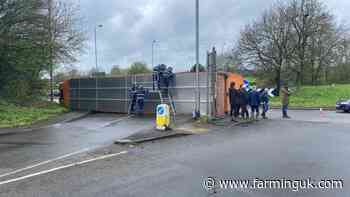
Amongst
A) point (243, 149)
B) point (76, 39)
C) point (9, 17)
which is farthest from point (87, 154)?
point (76, 39)

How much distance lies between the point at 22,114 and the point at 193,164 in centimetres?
1592

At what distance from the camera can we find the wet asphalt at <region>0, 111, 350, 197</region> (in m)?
6.23

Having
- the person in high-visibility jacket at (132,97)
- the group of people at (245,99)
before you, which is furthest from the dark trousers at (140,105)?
the group of people at (245,99)

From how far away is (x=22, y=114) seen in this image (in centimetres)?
2105

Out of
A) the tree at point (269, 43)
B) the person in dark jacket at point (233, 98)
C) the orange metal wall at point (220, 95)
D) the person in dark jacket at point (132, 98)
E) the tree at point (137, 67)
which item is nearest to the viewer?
the person in dark jacket at point (233, 98)

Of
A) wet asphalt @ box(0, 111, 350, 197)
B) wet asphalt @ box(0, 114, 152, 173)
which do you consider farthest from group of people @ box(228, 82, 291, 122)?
wet asphalt @ box(0, 114, 152, 173)

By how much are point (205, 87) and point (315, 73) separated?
35.5 meters

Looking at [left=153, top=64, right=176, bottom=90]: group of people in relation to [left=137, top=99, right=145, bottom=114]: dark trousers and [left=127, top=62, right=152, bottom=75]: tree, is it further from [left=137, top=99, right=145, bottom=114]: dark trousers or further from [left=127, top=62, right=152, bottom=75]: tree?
[left=127, top=62, right=152, bottom=75]: tree

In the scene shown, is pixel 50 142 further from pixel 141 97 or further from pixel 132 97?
pixel 132 97

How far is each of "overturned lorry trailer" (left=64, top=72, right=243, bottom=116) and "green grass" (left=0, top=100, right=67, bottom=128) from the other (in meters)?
1.90

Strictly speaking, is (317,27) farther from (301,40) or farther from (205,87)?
(205,87)

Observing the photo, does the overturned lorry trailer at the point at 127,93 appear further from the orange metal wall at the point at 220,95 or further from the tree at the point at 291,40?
the tree at the point at 291,40

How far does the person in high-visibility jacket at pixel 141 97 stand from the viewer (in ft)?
65.4

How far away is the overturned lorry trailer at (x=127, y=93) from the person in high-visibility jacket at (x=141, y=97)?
1.00 feet
